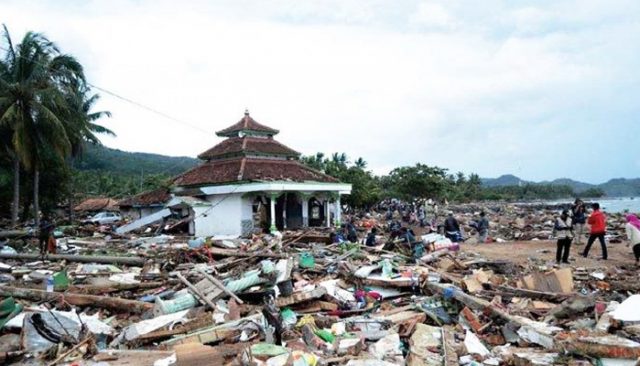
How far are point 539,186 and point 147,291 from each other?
4286 inches

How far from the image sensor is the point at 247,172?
2406 cm

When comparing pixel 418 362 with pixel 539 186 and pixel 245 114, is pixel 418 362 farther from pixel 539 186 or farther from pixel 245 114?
pixel 539 186

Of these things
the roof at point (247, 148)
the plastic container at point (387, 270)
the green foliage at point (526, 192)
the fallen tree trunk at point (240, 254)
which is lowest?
the plastic container at point (387, 270)

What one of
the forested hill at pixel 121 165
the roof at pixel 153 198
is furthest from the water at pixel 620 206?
the forested hill at pixel 121 165

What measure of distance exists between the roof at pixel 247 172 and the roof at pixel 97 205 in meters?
22.0

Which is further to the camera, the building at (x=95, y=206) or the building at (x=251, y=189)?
the building at (x=95, y=206)

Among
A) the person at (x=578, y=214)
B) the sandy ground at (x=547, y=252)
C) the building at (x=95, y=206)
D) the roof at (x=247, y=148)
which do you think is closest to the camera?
the sandy ground at (x=547, y=252)

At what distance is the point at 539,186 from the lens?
105875 millimetres

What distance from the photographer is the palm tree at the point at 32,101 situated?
21.7 meters

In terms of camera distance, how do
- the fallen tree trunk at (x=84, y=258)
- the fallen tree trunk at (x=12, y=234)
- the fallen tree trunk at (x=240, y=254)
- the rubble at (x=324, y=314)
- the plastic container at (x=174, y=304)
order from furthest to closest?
the fallen tree trunk at (x=12, y=234)
the fallen tree trunk at (x=84, y=258)
the fallen tree trunk at (x=240, y=254)
the plastic container at (x=174, y=304)
the rubble at (x=324, y=314)

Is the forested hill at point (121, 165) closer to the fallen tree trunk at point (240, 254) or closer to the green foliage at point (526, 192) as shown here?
the green foliage at point (526, 192)

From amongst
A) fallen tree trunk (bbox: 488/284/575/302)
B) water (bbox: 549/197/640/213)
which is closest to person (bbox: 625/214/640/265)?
fallen tree trunk (bbox: 488/284/575/302)

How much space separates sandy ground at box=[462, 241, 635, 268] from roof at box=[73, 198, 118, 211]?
122ft

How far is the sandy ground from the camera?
12453 mm
